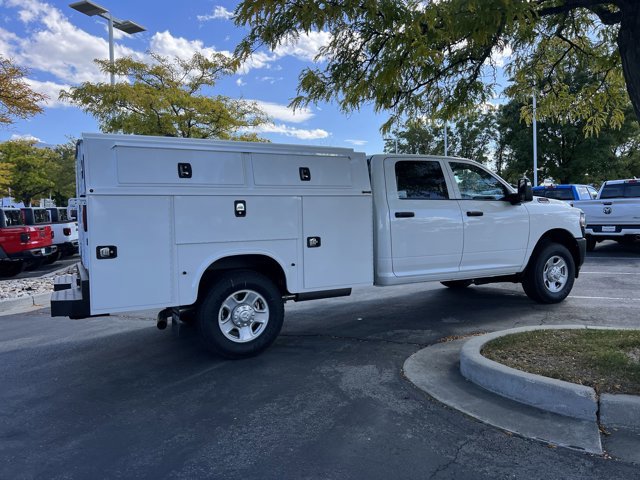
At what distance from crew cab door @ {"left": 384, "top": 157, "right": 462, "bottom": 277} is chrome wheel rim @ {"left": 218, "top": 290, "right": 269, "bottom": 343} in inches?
72.0

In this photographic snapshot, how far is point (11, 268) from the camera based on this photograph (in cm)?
1270

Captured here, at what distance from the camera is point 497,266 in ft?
22.9

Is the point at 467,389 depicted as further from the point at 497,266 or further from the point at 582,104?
the point at 582,104

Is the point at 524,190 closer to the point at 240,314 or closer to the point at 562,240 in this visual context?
the point at 562,240

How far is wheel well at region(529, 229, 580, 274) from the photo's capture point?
7.53 meters

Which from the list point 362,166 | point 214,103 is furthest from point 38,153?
point 362,166

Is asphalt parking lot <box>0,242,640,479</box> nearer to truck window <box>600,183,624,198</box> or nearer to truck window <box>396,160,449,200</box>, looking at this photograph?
truck window <box>396,160,449,200</box>

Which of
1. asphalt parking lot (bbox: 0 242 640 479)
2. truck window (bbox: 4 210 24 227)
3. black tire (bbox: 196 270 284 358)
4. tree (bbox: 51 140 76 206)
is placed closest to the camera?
asphalt parking lot (bbox: 0 242 640 479)

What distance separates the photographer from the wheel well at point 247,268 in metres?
5.21

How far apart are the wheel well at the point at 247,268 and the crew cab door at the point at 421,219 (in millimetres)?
1489

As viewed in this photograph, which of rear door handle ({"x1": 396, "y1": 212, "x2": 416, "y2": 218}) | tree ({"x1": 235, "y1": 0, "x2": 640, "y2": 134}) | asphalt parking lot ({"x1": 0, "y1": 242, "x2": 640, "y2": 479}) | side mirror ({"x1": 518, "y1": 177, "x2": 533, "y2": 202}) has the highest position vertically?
tree ({"x1": 235, "y1": 0, "x2": 640, "y2": 134})

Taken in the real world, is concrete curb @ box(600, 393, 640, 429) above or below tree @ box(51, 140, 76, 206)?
below

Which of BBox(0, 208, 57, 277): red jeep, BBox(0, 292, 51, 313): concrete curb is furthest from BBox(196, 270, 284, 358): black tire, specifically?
BBox(0, 208, 57, 277): red jeep

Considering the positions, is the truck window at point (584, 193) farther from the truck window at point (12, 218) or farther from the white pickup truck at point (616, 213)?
the truck window at point (12, 218)
